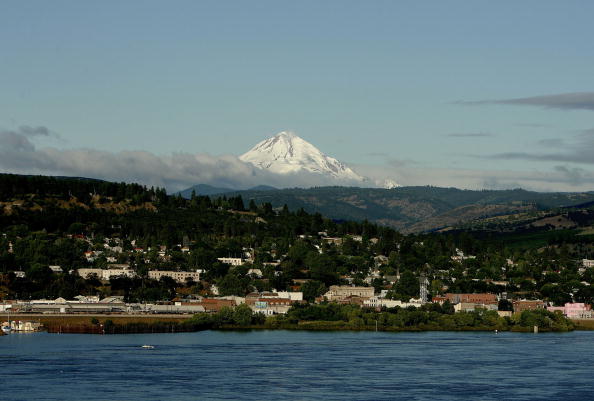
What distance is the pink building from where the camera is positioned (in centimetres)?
18962

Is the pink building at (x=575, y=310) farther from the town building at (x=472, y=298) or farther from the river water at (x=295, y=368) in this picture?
the river water at (x=295, y=368)

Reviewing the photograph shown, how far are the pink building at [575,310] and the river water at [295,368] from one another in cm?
4551

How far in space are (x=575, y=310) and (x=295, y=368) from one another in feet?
327

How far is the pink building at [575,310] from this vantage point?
18962 cm

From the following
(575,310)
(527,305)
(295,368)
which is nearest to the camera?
(295,368)

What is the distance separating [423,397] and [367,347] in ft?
140

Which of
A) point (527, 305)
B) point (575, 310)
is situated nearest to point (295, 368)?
point (527, 305)

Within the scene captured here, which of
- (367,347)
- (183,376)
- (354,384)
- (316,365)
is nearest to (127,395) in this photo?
(183,376)

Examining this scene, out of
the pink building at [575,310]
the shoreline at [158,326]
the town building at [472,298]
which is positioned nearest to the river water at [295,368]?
the shoreline at [158,326]

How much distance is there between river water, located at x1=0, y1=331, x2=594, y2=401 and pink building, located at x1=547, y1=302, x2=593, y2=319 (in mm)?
45506

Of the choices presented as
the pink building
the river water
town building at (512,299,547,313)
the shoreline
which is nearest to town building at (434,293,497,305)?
town building at (512,299,547,313)

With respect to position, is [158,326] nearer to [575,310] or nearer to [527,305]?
[527,305]

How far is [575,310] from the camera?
192 m

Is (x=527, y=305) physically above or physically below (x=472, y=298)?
below
